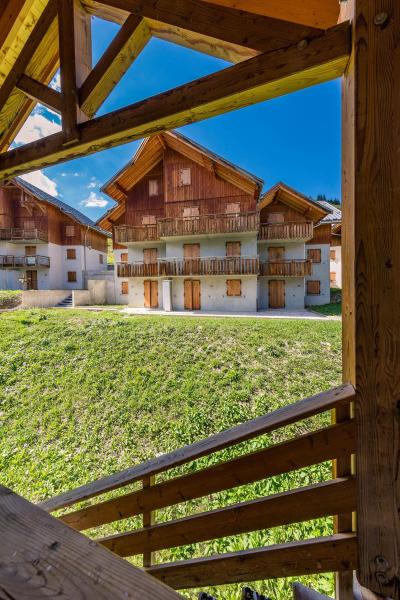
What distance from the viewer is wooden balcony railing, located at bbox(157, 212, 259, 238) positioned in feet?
45.6

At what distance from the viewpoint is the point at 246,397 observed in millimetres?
5617

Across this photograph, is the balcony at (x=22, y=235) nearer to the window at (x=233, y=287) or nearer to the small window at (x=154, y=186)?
the small window at (x=154, y=186)

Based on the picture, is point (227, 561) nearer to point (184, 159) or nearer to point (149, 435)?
point (149, 435)

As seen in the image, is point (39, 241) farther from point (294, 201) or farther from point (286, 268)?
point (294, 201)

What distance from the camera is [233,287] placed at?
50.4 ft

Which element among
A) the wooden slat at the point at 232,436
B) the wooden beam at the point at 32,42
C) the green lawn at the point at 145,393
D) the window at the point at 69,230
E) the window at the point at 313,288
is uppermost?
the window at the point at 69,230

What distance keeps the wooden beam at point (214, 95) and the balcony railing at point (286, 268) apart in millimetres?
14993

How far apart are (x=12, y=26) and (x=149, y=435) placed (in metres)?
5.56

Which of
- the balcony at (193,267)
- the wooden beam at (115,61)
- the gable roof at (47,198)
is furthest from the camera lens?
the gable roof at (47,198)

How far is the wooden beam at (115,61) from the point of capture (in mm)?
1625

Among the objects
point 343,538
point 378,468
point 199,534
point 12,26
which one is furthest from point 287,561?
point 12,26

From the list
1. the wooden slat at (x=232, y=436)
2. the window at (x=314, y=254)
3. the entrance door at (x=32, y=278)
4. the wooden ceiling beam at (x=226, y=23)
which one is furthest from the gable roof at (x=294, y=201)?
the entrance door at (x=32, y=278)

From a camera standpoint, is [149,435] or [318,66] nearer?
[318,66]

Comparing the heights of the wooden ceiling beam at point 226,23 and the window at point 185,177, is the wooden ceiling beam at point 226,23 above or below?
below
